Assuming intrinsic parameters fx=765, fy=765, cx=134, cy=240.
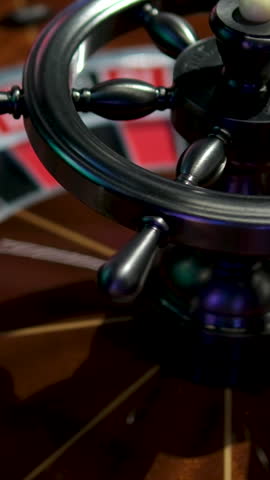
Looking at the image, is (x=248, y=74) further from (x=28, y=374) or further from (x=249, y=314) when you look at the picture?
(x=28, y=374)

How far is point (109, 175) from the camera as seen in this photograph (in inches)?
24.7

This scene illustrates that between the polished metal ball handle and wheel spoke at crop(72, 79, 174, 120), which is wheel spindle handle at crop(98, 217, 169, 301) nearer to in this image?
the polished metal ball handle

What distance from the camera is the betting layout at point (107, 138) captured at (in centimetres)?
Answer: 122

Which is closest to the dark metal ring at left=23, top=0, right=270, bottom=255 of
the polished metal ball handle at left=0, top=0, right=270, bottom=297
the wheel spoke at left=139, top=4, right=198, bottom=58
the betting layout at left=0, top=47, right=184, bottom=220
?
the polished metal ball handle at left=0, top=0, right=270, bottom=297

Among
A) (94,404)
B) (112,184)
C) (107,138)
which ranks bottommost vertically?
(94,404)

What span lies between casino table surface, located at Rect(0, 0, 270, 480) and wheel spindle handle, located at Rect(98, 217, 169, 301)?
27 centimetres

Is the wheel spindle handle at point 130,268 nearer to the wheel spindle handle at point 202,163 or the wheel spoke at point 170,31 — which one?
the wheel spindle handle at point 202,163

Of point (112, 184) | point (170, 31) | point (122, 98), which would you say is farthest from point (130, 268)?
point (170, 31)

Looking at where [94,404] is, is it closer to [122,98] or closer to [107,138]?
[122,98]

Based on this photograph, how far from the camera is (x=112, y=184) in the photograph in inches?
24.5

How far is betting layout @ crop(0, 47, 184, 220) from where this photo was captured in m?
1.22

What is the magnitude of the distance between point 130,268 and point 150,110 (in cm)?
27

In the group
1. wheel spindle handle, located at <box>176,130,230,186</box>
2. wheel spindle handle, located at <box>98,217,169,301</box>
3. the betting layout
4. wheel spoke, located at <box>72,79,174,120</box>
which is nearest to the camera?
wheel spindle handle, located at <box>98,217,169,301</box>

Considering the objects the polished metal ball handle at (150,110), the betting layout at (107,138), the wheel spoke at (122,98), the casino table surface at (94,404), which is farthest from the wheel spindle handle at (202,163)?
the betting layout at (107,138)
